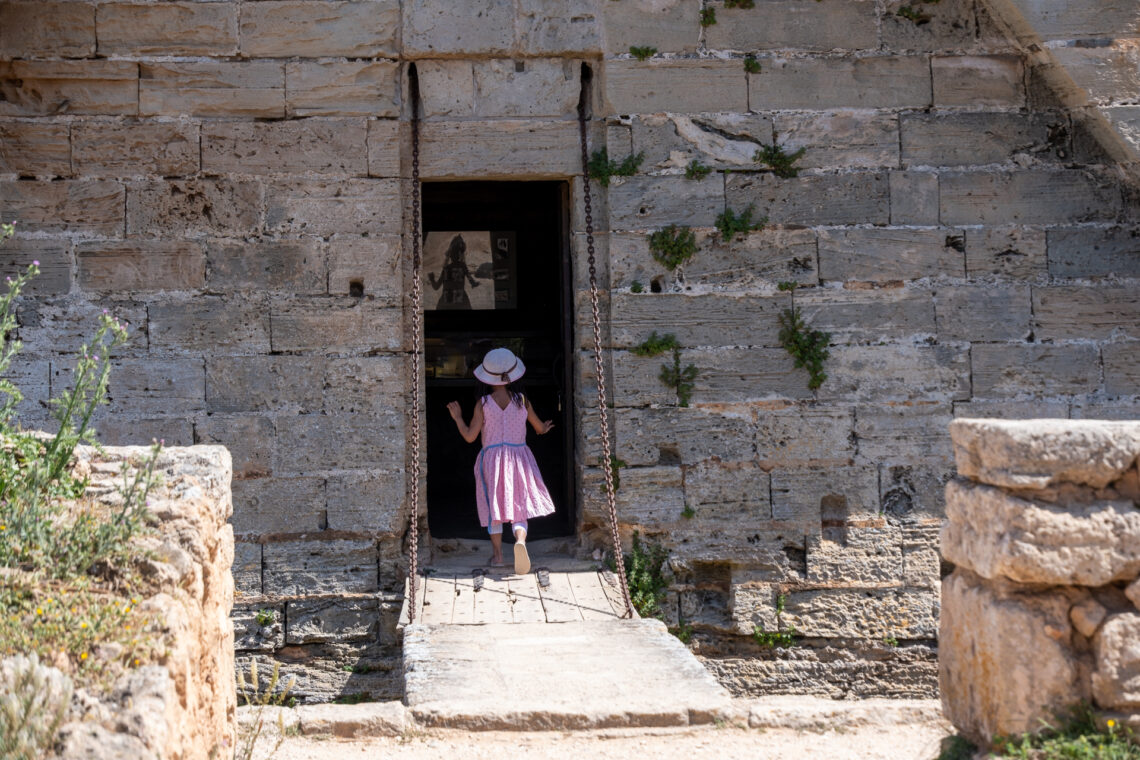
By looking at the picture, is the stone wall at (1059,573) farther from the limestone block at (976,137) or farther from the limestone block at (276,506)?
the limestone block at (276,506)

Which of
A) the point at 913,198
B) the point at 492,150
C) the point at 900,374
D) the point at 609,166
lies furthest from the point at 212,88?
the point at 900,374

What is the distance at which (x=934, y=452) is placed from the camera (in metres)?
6.73

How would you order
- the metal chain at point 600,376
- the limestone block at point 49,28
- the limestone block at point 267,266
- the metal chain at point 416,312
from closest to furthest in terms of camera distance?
1. the metal chain at point 600,376
2. the metal chain at point 416,312
3. the limestone block at point 49,28
4. the limestone block at point 267,266

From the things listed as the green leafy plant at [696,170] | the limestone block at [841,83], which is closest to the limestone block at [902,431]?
the green leafy plant at [696,170]

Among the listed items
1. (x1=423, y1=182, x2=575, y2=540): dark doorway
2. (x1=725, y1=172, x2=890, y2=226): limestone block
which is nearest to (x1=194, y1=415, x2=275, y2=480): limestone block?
(x1=423, y1=182, x2=575, y2=540): dark doorway

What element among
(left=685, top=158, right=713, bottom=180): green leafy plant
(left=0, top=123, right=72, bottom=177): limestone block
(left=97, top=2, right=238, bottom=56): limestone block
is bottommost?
(left=685, top=158, right=713, bottom=180): green leafy plant

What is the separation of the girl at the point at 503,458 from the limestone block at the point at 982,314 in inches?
98.1

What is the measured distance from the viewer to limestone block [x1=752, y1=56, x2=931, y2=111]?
6734 mm

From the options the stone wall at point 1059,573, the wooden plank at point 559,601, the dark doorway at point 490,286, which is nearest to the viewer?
the stone wall at point 1059,573

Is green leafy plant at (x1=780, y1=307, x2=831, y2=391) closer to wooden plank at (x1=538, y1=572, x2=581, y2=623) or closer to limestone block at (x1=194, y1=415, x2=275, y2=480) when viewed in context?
wooden plank at (x1=538, y1=572, x2=581, y2=623)

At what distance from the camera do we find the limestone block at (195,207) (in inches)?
258

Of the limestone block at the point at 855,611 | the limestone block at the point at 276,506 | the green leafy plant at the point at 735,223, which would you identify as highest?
the green leafy plant at the point at 735,223

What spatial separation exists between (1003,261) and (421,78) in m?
3.64

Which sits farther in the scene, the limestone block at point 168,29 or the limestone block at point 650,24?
the limestone block at point 650,24
